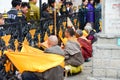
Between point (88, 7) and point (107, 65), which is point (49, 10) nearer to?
point (107, 65)

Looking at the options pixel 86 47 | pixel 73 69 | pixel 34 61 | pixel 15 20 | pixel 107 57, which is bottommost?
pixel 73 69

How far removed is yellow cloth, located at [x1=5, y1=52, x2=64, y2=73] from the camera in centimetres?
761

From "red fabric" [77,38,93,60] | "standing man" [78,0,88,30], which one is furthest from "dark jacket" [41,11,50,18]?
"standing man" [78,0,88,30]

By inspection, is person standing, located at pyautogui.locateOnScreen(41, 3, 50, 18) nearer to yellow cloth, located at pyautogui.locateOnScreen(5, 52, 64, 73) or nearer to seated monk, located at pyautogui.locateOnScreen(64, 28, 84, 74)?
seated monk, located at pyautogui.locateOnScreen(64, 28, 84, 74)

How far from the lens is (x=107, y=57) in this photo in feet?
27.6

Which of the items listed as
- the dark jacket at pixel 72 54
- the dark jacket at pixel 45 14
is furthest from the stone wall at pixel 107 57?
the dark jacket at pixel 45 14

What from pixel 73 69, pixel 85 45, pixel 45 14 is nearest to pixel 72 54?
pixel 73 69

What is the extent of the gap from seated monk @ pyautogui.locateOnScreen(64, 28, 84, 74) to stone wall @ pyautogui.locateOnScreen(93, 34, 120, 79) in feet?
4.77

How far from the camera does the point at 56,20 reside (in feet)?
41.7

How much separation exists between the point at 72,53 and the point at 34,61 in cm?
234

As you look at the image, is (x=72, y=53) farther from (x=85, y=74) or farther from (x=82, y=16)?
(x=82, y=16)

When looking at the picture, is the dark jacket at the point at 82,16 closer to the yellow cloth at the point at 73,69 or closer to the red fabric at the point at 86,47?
the red fabric at the point at 86,47

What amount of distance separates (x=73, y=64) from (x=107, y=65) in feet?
5.84

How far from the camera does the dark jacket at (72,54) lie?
9.87 m
